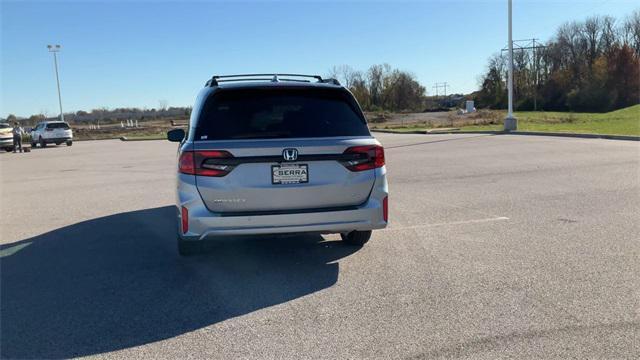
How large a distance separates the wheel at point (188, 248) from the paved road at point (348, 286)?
13 centimetres

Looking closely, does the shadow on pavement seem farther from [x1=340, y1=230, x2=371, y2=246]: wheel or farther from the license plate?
the license plate

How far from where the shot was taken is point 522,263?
551 cm

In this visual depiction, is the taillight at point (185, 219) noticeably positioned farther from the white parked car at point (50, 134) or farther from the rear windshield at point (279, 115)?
the white parked car at point (50, 134)

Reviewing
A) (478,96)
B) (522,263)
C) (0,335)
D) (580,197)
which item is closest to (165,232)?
(0,335)

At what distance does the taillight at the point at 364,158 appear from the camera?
17.0ft

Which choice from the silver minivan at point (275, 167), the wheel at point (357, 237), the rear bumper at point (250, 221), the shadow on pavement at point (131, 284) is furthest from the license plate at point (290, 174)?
the wheel at point (357, 237)

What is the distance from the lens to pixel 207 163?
4965 mm

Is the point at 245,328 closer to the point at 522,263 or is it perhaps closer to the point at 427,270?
the point at 427,270

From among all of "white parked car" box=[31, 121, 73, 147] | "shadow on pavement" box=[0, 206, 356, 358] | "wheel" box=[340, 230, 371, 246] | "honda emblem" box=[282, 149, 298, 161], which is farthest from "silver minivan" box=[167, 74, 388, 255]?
"white parked car" box=[31, 121, 73, 147]

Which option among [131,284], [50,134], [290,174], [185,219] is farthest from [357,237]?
[50,134]

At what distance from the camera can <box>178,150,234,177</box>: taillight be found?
16.2 feet

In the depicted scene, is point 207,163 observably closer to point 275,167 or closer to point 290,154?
point 275,167

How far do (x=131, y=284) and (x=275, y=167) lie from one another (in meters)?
1.78

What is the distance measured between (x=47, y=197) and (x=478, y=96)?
3995 inches
